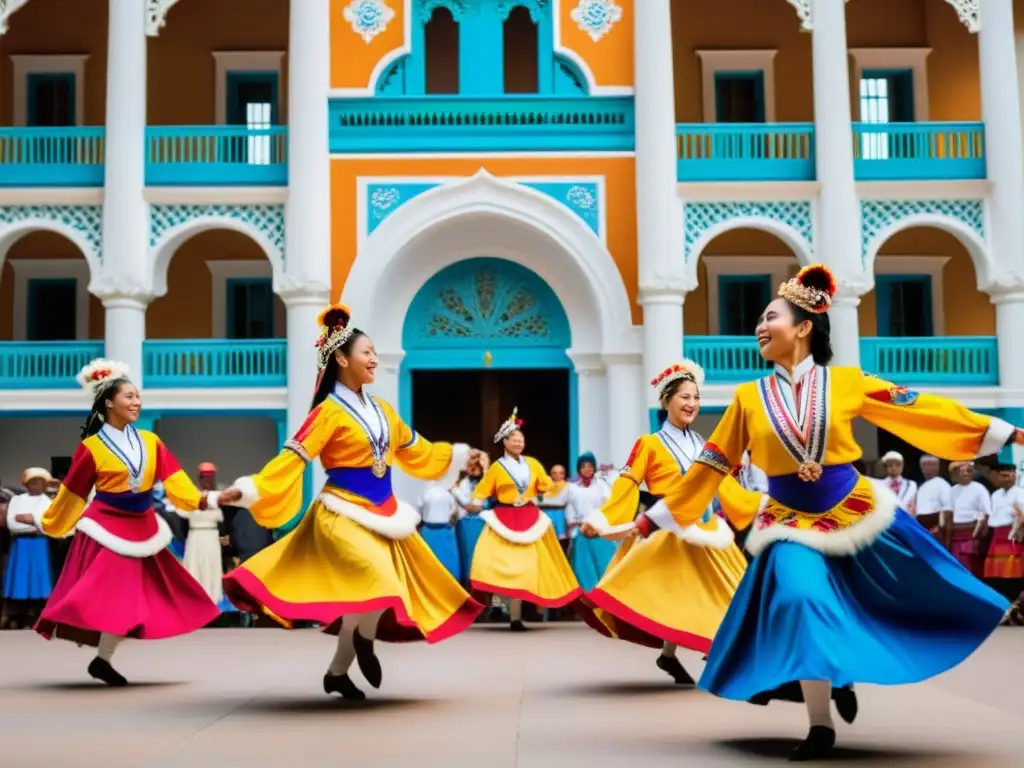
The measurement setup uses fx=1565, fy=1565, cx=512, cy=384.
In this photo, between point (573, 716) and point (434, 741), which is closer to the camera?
point (434, 741)

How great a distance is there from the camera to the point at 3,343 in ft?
72.5

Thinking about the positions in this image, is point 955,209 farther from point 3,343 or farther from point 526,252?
point 3,343

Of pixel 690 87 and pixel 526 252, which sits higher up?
pixel 690 87

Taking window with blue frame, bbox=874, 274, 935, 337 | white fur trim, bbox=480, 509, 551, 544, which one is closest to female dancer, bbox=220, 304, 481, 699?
white fur trim, bbox=480, 509, 551, 544

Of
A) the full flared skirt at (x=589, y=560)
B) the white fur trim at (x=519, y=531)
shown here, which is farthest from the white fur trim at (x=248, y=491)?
the full flared skirt at (x=589, y=560)

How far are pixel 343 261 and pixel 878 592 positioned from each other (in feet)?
51.6

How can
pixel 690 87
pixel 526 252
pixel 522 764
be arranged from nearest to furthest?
pixel 522 764
pixel 526 252
pixel 690 87

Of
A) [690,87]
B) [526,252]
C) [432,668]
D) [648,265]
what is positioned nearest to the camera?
[432,668]

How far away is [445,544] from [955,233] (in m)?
9.20

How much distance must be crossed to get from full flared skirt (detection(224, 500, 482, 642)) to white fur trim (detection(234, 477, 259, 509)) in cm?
35

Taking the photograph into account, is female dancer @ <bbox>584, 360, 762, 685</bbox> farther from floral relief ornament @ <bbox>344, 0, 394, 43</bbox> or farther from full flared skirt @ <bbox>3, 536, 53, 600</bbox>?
floral relief ornament @ <bbox>344, 0, 394, 43</bbox>

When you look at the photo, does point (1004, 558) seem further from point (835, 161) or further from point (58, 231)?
point (58, 231)

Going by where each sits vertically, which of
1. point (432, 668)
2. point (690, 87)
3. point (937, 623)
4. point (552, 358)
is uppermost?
point (690, 87)

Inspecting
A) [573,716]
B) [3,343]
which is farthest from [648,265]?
[573,716]
